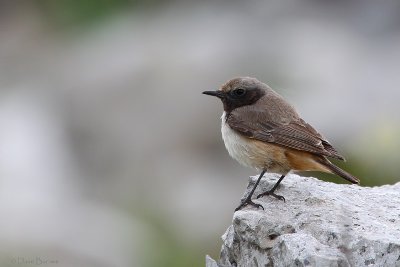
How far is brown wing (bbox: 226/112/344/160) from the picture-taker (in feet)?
29.9

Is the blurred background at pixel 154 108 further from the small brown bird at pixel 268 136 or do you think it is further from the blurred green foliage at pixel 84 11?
the small brown bird at pixel 268 136

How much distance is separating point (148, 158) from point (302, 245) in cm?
1087

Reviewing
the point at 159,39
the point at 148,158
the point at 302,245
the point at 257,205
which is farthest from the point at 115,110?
the point at 302,245

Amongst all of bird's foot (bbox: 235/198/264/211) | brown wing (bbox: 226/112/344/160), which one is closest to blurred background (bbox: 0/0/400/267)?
brown wing (bbox: 226/112/344/160)

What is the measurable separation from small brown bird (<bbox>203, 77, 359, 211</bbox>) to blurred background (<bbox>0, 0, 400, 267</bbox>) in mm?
5008

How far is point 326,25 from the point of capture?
76.3 ft

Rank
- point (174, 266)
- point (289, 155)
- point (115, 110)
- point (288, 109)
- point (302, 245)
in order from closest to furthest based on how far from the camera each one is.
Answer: point (302, 245) < point (289, 155) < point (288, 109) < point (174, 266) < point (115, 110)

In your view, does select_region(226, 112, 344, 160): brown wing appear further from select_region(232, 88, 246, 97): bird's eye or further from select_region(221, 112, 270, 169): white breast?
select_region(232, 88, 246, 97): bird's eye

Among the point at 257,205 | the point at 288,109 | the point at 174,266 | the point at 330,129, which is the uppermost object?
the point at 288,109

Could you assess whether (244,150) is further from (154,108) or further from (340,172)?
(154,108)

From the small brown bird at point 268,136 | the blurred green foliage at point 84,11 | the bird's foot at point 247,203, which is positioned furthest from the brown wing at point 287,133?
the blurred green foliage at point 84,11

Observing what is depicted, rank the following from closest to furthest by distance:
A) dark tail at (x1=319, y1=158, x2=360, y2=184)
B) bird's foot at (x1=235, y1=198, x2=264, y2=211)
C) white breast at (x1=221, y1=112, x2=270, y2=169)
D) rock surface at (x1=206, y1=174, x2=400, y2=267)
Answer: rock surface at (x1=206, y1=174, x2=400, y2=267), bird's foot at (x1=235, y1=198, x2=264, y2=211), dark tail at (x1=319, y1=158, x2=360, y2=184), white breast at (x1=221, y1=112, x2=270, y2=169)

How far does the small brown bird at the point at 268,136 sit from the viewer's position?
29.9ft

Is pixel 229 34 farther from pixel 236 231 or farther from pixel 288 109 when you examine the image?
pixel 236 231
